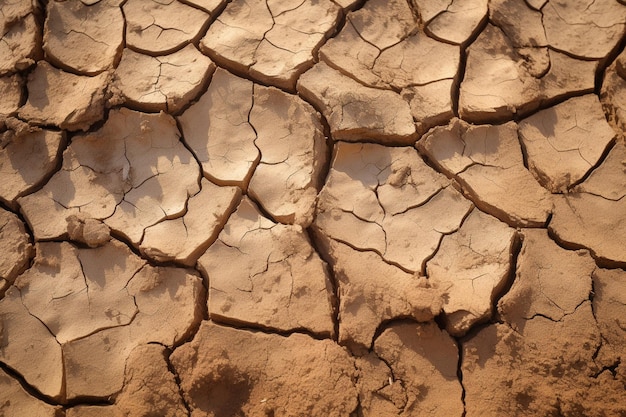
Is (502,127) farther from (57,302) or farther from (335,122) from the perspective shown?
(57,302)

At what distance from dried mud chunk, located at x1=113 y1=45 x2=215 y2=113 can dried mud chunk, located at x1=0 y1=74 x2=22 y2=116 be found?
48 cm

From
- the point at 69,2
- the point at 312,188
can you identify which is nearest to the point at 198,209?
the point at 312,188

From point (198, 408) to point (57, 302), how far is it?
28.5 inches

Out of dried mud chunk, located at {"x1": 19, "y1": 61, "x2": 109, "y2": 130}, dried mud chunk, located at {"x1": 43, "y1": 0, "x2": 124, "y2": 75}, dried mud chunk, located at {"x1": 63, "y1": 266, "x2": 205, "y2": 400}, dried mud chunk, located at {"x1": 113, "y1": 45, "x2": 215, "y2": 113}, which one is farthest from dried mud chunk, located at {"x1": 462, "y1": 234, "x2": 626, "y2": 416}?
dried mud chunk, located at {"x1": 43, "y1": 0, "x2": 124, "y2": 75}

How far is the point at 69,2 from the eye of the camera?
2482 millimetres

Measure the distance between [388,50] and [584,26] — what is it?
0.99 m

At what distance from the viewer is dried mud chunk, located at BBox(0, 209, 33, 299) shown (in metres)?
1.95

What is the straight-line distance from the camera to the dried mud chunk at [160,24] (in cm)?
238

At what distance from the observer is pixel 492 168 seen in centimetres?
209

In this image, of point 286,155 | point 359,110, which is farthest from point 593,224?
point 286,155

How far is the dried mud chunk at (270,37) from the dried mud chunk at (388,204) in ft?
1.63

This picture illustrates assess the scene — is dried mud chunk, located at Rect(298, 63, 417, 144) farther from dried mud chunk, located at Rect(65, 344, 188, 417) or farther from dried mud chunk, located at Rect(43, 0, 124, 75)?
dried mud chunk, located at Rect(65, 344, 188, 417)

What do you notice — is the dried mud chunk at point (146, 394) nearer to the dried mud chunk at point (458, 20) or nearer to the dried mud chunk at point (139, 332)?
the dried mud chunk at point (139, 332)

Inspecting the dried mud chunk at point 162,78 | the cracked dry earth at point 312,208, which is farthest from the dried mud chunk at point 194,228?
the dried mud chunk at point 162,78
